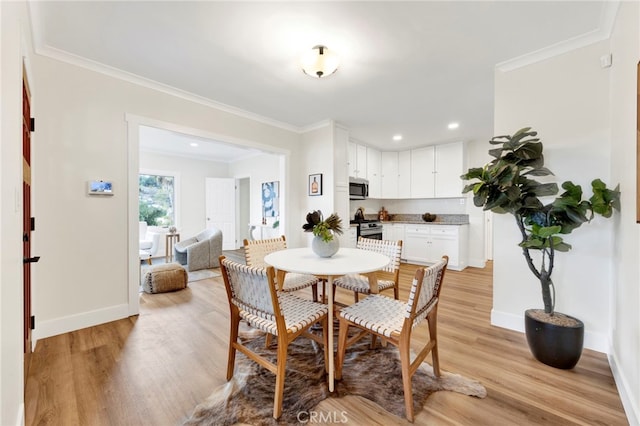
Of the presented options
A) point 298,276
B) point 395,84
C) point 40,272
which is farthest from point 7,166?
point 395,84

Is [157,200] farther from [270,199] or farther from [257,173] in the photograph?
[270,199]

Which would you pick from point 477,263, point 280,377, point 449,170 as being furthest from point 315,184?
point 477,263

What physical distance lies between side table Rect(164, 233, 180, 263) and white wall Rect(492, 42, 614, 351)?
6.24 metres

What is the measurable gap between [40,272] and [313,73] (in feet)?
9.68

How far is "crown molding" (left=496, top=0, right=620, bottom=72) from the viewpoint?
1812 mm

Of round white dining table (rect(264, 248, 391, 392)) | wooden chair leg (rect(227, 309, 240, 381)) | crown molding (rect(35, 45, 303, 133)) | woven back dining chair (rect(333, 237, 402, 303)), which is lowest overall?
wooden chair leg (rect(227, 309, 240, 381))

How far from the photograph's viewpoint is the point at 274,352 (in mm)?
2059

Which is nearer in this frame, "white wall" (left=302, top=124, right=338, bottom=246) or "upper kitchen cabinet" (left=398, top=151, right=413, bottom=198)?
"white wall" (left=302, top=124, right=338, bottom=246)

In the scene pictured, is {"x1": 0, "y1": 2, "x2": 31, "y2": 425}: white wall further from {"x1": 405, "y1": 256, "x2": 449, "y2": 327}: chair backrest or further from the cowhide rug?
{"x1": 405, "y1": 256, "x2": 449, "y2": 327}: chair backrest

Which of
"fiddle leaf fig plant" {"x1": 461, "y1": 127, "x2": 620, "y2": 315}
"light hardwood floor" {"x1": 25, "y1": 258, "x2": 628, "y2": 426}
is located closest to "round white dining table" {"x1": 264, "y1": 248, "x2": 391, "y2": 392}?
"light hardwood floor" {"x1": 25, "y1": 258, "x2": 628, "y2": 426}

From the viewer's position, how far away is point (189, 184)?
6758 mm

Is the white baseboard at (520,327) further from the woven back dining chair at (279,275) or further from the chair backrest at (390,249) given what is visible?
the woven back dining chair at (279,275)

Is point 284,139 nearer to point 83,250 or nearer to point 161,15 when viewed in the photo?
point 161,15

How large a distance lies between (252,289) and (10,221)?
112 centimetres
